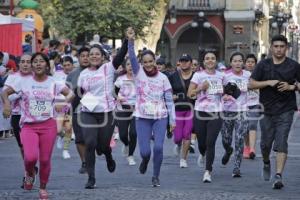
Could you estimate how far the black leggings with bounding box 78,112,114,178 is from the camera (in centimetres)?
1116

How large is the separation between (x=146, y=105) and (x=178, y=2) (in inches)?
1877

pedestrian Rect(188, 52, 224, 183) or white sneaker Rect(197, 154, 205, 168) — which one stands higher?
pedestrian Rect(188, 52, 224, 183)

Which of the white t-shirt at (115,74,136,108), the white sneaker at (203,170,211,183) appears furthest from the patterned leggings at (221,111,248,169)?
the white t-shirt at (115,74,136,108)

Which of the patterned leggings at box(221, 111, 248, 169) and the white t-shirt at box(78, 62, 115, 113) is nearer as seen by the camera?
the white t-shirt at box(78, 62, 115, 113)

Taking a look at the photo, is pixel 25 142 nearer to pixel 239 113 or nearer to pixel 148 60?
pixel 148 60

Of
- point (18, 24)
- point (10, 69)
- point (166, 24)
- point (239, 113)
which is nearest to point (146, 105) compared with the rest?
point (239, 113)

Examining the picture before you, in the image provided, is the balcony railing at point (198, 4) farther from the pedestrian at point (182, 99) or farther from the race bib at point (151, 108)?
the race bib at point (151, 108)

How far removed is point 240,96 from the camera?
1465 centimetres

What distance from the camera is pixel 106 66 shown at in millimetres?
11359

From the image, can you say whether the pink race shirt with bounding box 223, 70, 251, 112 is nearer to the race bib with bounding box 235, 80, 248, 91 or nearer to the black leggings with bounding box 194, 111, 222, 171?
the race bib with bounding box 235, 80, 248, 91

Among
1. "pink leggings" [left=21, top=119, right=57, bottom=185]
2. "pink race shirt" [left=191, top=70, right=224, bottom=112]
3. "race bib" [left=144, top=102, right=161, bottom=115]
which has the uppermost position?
"pink race shirt" [left=191, top=70, right=224, bottom=112]

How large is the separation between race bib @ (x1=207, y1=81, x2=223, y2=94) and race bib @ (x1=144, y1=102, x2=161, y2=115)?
124 centimetres

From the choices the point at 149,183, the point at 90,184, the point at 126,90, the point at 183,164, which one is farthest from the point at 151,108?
the point at 126,90

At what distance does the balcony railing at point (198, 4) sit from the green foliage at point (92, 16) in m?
13.5
